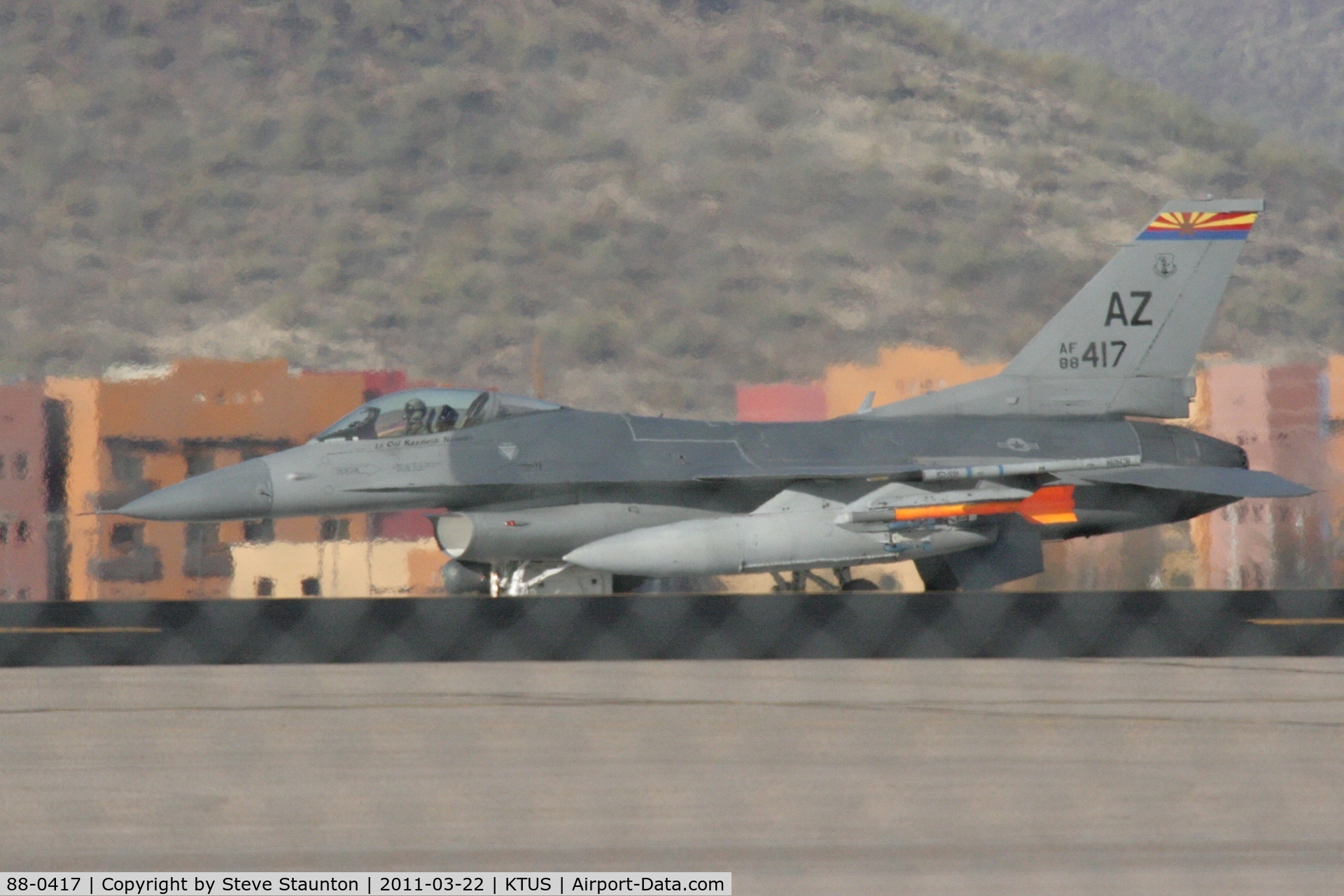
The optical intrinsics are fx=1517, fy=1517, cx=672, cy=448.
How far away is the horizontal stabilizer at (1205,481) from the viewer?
10.8 metres

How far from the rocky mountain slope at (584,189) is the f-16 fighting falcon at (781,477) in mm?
17926

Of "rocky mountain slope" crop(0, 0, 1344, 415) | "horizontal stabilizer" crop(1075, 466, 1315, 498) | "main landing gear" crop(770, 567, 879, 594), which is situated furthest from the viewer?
"rocky mountain slope" crop(0, 0, 1344, 415)

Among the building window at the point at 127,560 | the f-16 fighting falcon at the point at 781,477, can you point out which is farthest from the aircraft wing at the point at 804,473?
the building window at the point at 127,560

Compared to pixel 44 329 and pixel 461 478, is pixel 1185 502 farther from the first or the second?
pixel 44 329

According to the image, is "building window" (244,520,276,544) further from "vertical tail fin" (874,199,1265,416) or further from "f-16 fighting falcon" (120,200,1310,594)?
"vertical tail fin" (874,199,1265,416)

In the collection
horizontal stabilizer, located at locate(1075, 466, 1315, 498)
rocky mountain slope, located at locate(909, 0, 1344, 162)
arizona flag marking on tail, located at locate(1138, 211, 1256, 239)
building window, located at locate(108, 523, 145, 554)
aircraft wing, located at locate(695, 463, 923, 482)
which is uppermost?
rocky mountain slope, located at locate(909, 0, 1344, 162)

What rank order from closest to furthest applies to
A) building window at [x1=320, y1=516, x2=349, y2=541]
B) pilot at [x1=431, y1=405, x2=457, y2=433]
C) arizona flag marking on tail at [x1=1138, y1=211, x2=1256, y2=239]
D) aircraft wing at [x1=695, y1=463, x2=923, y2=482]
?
pilot at [x1=431, y1=405, x2=457, y2=433] < aircraft wing at [x1=695, y1=463, x2=923, y2=482] < arizona flag marking on tail at [x1=1138, y1=211, x2=1256, y2=239] < building window at [x1=320, y1=516, x2=349, y2=541]

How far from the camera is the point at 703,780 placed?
2506 mm

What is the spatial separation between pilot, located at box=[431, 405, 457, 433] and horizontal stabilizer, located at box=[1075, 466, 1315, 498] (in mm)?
4477

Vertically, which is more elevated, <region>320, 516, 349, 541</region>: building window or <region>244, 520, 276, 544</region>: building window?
<region>244, 520, 276, 544</region>: building window

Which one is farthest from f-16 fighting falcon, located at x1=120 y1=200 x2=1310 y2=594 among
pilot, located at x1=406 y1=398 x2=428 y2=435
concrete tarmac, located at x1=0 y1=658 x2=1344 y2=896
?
concrete tarmac, located at x1=0 y1=658 x2=1344 y2=896

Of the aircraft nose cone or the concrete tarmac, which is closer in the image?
the concrete tarmac

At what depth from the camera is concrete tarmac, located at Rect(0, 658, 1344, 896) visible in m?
2.15
